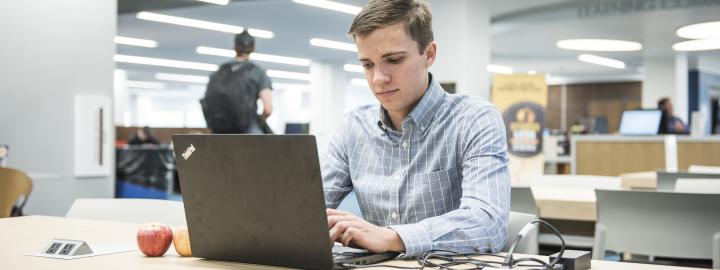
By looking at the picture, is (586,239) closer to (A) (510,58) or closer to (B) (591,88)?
(A) (510,58)

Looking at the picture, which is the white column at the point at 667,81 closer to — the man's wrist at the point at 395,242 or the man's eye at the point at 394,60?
the man's eye at the point at 394,60

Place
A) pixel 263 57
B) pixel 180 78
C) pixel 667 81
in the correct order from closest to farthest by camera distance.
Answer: pixel 667 81, pixel 263 57, pixel 180 78

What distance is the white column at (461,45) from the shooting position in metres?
8.32

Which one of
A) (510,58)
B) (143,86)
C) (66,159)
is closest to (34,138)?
(66,159)

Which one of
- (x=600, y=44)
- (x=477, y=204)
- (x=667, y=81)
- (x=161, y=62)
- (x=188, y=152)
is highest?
(x=161, y=62)

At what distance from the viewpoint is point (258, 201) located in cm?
121

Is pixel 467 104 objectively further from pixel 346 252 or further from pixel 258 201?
pixel 258 201

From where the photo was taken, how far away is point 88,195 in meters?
4.10

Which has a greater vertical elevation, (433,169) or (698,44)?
(698,44)

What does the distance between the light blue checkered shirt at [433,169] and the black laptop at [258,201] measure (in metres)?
0.21

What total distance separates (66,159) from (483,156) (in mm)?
3084

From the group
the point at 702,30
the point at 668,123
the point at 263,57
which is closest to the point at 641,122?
the point at 668,123

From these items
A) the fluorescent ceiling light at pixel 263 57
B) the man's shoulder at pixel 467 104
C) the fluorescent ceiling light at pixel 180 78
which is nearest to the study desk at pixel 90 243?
the man's shoulder at pixel 467 104

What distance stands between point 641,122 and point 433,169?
21.7 feet
